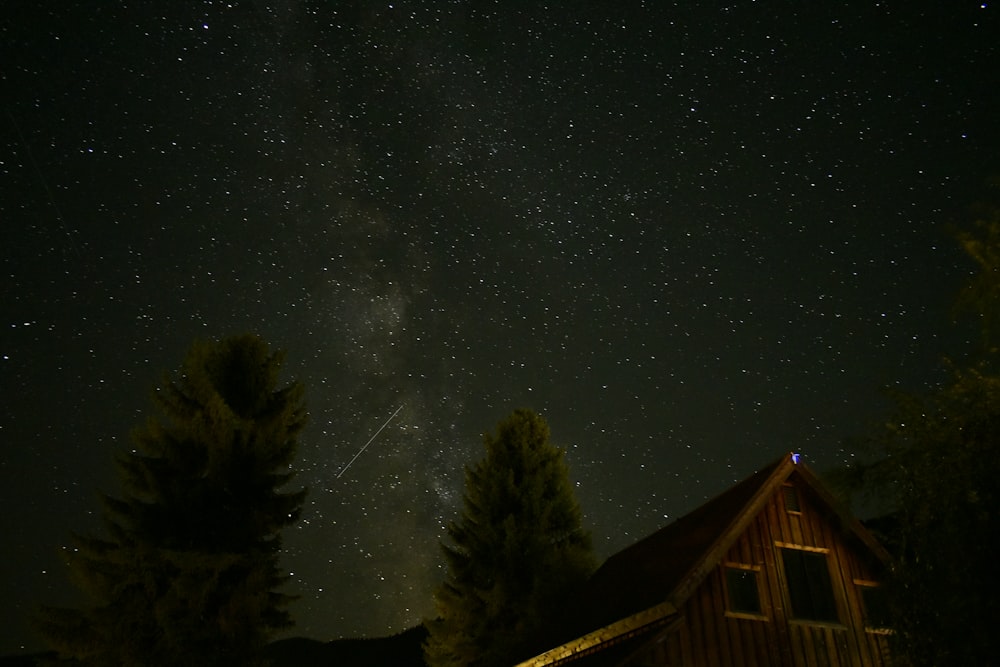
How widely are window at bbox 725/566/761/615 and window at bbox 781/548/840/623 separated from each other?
870 mm

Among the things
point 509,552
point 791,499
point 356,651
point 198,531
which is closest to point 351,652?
point 356,651

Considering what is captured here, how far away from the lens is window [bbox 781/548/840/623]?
16172 mm

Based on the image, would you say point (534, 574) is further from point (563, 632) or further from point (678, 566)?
point (678, 566)

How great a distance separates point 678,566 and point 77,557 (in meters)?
14.5

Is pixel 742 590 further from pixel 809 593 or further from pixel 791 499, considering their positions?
pixel 791 499

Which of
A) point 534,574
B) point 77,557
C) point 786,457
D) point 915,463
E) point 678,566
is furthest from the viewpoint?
point 534,574

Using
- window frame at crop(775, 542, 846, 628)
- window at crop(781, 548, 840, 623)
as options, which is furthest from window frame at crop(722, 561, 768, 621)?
window at crop(781, 548, 840, 623)

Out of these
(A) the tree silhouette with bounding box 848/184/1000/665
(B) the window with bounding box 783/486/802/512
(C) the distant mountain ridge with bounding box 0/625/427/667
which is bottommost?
(A) the tree silhouette with bounding box 848/184/1000/665

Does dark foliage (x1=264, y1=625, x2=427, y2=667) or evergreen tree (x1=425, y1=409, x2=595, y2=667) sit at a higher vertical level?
dark foliage (x1=264, y1=625, x2=427, y2=667)

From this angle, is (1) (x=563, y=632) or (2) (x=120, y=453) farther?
(2) (x=120, y=453)

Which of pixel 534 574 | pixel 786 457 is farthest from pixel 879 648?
pixel 534 574

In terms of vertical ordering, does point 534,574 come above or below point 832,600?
above

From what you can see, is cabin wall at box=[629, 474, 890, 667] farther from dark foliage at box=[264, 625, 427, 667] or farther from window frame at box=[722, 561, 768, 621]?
dark foliage at box=[264, 625, 427, 667]

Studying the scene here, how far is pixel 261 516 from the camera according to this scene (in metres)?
19.8
